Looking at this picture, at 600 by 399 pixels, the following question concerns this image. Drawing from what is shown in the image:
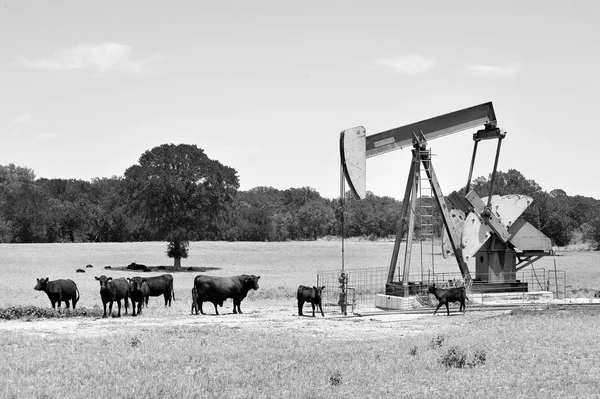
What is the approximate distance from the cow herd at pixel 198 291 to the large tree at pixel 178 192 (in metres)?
31.5

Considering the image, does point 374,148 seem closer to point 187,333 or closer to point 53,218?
point 187,333

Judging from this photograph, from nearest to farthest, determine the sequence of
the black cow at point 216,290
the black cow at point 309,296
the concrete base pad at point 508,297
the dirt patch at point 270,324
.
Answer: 1. the dirt patch at point 270,324
2. the black cow at point 309,296
3. the black cow at point 216,290
4. the concrete base pad at point 508,297

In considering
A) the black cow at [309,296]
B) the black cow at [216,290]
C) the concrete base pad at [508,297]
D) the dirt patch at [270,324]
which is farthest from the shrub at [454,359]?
the concrete base pad at [508,297]

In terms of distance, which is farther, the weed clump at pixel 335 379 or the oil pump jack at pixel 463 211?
the oil pump jack at pixel 463 211

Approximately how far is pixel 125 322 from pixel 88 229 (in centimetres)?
8068

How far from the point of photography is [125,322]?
21.8 meters

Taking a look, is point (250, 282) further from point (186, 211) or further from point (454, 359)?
point (186, 211)

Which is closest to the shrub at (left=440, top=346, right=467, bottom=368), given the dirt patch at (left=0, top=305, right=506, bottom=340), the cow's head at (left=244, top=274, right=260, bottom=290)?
the dirt patch at (left=0, top=305, right=506, bottom=340)

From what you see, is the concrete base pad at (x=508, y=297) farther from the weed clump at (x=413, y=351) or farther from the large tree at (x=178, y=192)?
the large tree at (x=178, y=192)

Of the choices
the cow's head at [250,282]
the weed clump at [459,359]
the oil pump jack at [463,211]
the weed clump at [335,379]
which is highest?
the oil pump jack at [463,211]

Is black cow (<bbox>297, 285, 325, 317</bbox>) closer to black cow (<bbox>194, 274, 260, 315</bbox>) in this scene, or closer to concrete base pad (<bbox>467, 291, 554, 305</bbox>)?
black cow (<bbox>194, 274, 260, 315</bbox>)

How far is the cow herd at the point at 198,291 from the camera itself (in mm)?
23891

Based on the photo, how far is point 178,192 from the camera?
5994 cm

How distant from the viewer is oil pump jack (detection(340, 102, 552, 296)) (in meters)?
24.9
